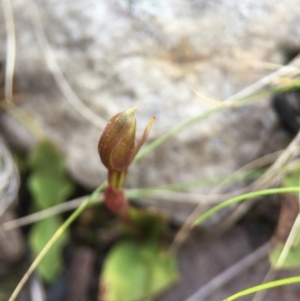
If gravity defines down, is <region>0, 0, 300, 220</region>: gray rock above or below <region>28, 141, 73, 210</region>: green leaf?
above

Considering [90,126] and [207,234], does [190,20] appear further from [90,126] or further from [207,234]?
[207,234]

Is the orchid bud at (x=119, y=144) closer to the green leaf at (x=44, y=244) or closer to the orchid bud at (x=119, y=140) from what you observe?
the orchid bud at (x=119, y=140)

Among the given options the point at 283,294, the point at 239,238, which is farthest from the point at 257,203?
the point at 283,294

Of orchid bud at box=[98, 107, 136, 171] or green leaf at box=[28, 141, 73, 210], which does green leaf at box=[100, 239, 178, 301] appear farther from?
orchid bud at box=[98, 107, 136, 171]

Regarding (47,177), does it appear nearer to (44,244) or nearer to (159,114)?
(44,244)

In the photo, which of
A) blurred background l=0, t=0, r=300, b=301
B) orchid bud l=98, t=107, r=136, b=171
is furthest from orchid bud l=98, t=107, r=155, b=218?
blurred background l=0, t=0, r=300, b=301

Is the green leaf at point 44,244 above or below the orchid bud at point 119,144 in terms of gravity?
below

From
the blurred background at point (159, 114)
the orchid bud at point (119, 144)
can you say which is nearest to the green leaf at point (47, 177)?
the blurred background at point (159, 114)
